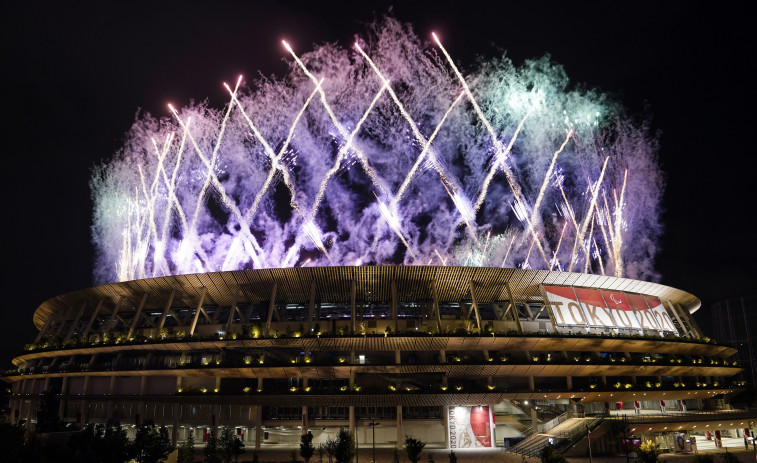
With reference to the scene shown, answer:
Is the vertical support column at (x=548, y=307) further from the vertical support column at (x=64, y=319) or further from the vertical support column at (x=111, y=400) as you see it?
the vertical support column at (x=64, y=319)

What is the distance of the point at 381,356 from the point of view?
2244 inches

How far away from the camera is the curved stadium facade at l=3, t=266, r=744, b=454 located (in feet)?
176

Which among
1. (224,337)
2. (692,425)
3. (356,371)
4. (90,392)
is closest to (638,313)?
(692,425)

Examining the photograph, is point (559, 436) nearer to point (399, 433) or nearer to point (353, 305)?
point (399, 433)

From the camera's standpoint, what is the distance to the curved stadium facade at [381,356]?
5372cm

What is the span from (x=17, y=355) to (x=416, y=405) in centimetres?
5663

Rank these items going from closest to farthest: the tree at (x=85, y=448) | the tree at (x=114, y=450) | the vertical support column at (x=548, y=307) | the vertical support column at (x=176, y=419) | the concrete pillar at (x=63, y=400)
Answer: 1. the tree at (x=85, y=448)
2. the tree at (x=114, y=450)
3. the vertical support column at (x=176, y=419)
4. the vertical support column at (x=548, y=307)
5. the concrete pillar at (x=63, y=400)

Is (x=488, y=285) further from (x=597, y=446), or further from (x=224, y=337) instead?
(x=224, y=337)

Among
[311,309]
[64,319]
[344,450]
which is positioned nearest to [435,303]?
[311,309]

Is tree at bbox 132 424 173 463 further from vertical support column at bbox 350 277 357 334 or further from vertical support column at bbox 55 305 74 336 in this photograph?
vertical support column at bbox 55 305 74 336

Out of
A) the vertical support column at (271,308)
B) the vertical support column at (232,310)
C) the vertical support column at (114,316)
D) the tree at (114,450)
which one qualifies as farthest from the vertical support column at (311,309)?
the vertical support column at (114,316)

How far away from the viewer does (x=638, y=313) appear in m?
64.9

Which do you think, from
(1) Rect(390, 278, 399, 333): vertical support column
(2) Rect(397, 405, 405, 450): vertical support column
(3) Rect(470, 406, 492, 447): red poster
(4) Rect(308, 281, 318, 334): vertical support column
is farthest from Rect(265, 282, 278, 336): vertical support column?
(3) Rect(470, 406, 492, 447): red poster

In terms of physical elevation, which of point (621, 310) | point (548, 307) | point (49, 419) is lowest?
point (49, 419)
